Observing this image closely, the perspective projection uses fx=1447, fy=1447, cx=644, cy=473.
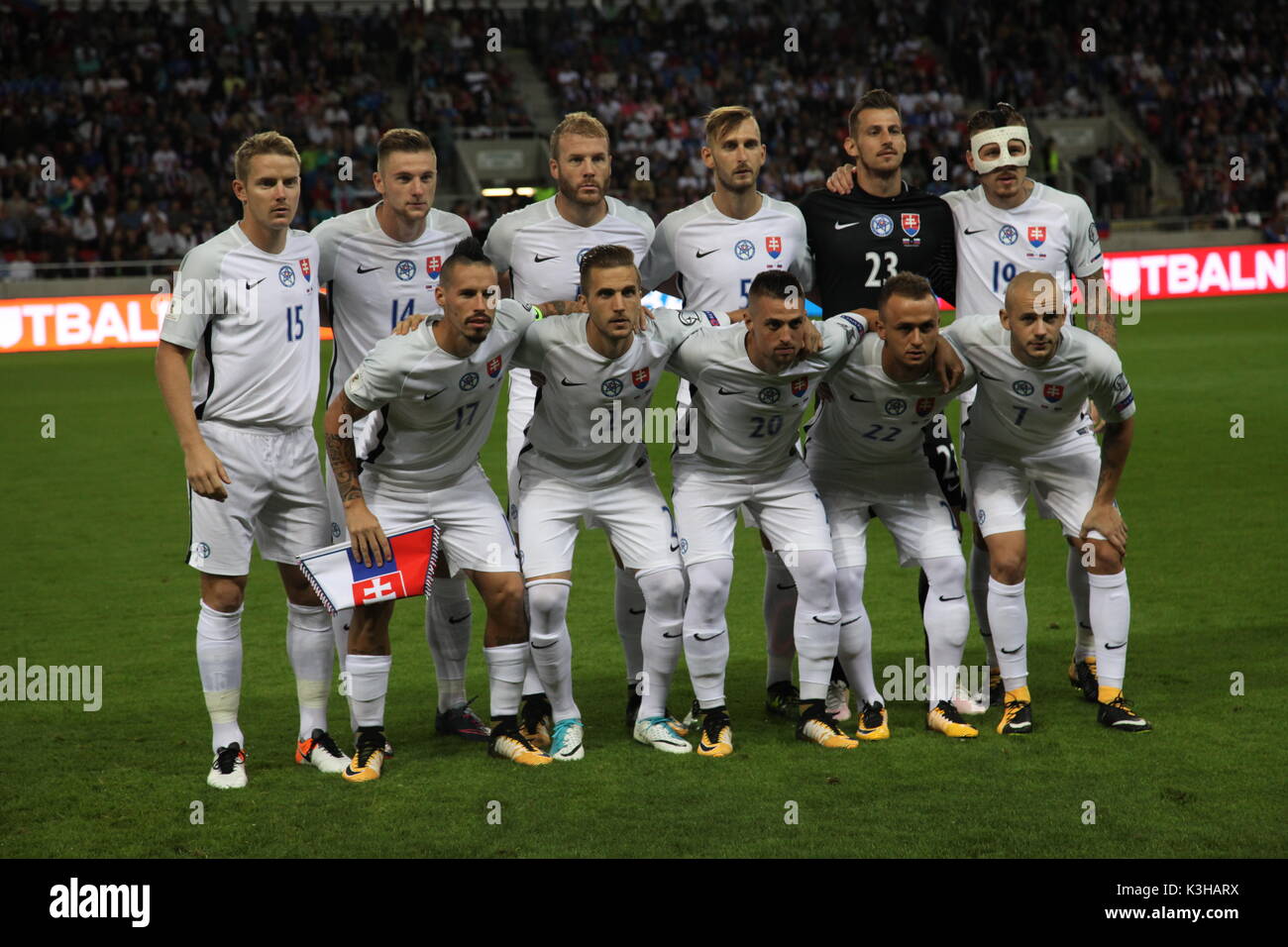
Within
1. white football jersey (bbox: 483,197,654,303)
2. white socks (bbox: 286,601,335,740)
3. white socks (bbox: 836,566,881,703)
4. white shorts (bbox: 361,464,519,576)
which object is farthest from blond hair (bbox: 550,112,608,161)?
white socks (bbox: 286,601,335,740)

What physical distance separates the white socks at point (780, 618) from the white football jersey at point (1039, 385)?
1.06 m

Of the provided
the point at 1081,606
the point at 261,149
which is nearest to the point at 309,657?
the point at 261,149

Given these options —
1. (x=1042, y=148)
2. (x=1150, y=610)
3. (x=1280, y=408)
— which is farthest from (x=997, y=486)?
(x=1042, y=148)

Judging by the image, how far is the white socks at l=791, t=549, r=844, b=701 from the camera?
5.70 metres

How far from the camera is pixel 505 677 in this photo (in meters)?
5.62

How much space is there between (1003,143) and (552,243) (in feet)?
6.53

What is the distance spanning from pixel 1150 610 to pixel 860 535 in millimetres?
2488

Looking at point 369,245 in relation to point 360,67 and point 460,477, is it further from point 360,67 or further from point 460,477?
point 360,67

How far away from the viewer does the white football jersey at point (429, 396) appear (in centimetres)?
537

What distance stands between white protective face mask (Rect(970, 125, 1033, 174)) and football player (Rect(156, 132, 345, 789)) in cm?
291

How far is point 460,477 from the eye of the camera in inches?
225

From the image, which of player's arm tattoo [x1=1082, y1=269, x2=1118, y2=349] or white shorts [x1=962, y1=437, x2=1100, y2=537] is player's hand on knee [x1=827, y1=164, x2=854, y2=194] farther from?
white shorts [x1=962, y1=437, x2=1100, y2=537]

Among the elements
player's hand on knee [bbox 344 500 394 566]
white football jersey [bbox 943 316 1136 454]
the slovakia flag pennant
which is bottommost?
the slovakia flag pennant

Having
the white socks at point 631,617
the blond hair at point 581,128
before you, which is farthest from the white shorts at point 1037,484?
the blond hair at point 581,128
